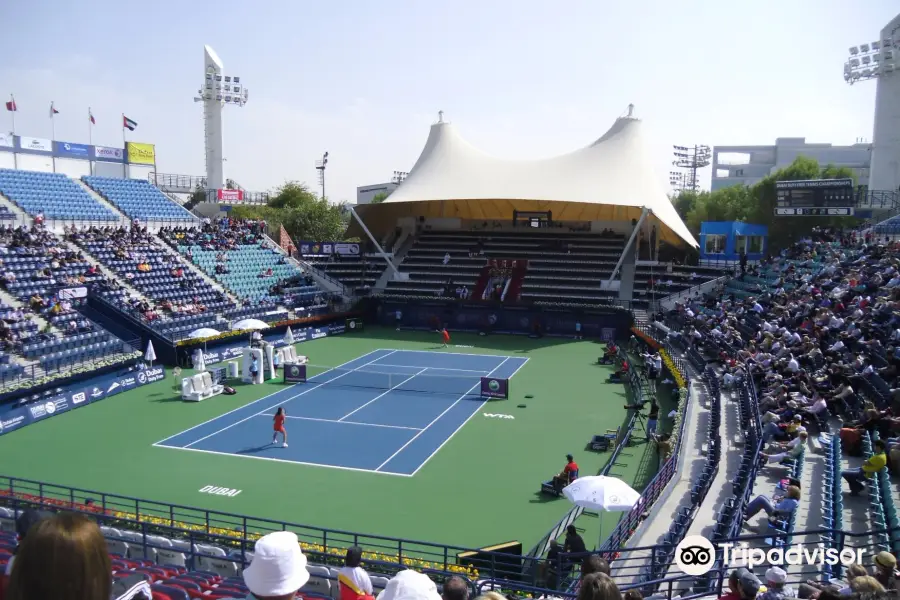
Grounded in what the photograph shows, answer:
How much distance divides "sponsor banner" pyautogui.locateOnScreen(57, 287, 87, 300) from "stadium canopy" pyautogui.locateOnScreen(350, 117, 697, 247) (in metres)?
19.9

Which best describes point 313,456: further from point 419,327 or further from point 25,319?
point 419,327

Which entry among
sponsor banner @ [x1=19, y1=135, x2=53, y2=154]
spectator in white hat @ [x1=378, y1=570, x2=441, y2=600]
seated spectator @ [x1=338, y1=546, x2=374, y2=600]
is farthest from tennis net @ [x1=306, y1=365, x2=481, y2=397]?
sponsor banner @ [x1=19, y1=135, x2=53, y2=154]

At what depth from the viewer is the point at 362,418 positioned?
23594mm

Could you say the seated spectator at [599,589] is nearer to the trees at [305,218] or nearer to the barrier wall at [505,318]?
the barrier wall at [505,318]

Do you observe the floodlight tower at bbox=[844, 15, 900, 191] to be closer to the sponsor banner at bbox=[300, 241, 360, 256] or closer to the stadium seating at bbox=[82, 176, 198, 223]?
the sponsor banner at bbox=[300, 241, 360, 256]

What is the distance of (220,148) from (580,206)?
40998 millimetres

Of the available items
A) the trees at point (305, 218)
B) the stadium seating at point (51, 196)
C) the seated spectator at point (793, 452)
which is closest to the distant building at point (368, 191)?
the trees at point (305, 218)

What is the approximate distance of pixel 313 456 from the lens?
19.7m

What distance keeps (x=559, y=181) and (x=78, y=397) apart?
30.9 m

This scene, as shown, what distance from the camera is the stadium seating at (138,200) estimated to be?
4772 cm

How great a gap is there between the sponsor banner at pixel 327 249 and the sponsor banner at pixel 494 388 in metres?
28.0

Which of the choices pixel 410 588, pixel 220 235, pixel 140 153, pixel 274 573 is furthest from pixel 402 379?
pixel 140 153

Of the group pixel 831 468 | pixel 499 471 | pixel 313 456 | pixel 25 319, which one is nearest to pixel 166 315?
pixel 25 319

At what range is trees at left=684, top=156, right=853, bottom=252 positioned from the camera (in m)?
56.9
